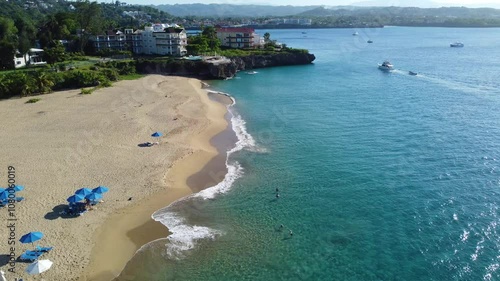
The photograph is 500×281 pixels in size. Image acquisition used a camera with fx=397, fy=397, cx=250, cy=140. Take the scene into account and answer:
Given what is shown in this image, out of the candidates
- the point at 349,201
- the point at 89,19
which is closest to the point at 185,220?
the point at 349,201

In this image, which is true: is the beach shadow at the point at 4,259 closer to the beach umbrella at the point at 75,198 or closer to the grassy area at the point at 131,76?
the beach umbrella at the point at 75,198

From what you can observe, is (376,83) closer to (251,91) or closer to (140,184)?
(251,91)

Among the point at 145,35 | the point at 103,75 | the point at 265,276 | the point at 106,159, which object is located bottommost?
the point at 265,276

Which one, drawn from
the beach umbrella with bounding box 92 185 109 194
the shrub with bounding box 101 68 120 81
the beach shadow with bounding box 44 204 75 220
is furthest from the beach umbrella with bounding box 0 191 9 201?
the shrub with bounding box 101 68 120 81

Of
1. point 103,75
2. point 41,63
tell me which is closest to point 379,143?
point 103,75

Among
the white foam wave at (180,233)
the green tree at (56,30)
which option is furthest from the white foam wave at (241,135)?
the green tree at (56,30)

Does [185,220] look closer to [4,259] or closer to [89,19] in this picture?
[4,259]
